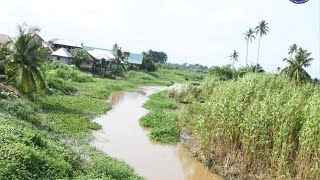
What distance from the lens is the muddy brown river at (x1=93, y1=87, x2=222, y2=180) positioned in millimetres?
13953

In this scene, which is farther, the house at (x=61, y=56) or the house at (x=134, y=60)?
the house at (x=134, y=60)

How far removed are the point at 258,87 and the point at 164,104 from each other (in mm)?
15982

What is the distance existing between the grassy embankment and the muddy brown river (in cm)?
97

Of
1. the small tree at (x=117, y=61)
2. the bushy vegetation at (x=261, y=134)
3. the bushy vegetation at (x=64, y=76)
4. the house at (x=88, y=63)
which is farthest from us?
the small tree at (x=117, y=61)

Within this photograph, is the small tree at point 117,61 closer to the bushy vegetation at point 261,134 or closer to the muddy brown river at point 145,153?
the muddy brown river at point 145,153

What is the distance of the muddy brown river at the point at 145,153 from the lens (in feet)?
45.8

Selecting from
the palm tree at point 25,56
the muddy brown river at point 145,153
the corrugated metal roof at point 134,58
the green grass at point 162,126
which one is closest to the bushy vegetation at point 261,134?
the muddy brown river at point 145,153

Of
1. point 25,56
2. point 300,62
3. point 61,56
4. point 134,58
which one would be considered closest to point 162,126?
point 25,56

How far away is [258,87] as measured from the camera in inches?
596

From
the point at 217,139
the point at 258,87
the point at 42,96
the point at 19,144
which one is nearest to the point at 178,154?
the point at 217,139

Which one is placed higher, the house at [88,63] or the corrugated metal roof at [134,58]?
the corrugated metal roof at [134,58]

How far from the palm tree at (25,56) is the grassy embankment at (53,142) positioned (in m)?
1.16

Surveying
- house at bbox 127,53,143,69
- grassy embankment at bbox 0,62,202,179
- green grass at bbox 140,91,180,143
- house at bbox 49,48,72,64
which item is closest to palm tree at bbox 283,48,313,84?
green grass at bbox 140,91,180,143

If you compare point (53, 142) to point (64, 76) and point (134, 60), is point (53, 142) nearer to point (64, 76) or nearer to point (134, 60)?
point (64, 76)
